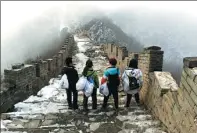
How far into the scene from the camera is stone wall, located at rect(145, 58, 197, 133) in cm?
603

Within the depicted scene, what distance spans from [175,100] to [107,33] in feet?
A: 137

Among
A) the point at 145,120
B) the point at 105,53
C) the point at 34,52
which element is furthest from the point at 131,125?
the point at 34,52

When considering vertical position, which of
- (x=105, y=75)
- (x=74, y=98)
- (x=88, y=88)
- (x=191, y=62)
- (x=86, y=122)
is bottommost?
(x=86, y=122)

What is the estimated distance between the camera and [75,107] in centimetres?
916

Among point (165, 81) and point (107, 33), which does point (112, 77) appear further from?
point (107, 33)

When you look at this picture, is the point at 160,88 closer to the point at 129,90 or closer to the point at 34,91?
the point at 129,90

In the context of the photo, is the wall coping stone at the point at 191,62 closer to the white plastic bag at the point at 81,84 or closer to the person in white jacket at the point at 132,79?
the person in white jacket at the point at 132,79

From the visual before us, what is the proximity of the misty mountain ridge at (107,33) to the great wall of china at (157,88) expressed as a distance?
108 ft

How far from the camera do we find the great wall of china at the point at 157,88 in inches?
245

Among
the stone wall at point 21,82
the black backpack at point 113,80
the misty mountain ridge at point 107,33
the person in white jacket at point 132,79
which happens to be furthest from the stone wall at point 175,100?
the misty mountain ridge at point 107,33

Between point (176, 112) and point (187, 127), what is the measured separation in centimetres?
78

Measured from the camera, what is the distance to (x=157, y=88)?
8.34 metres

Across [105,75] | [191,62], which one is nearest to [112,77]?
[105,75]

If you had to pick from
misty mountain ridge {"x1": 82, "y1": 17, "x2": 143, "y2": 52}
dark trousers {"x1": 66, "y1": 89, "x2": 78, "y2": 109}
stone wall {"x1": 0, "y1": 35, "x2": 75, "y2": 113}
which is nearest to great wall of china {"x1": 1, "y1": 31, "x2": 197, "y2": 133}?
stone wall {"x1": 0, "y1": 35, "x2": 75, "y2": 113}
